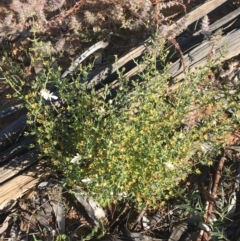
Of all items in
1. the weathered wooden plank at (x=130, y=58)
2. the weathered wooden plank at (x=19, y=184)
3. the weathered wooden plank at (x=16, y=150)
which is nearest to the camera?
the weathered wooden plank at (x=19, y=184)

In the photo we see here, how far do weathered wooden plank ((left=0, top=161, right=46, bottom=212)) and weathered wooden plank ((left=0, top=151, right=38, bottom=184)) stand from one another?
4 centimetres

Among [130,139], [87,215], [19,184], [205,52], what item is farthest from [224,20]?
[19,184]

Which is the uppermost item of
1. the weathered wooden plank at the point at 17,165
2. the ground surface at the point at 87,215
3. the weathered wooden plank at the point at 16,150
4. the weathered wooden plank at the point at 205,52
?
the weathered wooden plank at the point at 16,150

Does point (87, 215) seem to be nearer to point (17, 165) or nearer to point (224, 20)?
point (17, 165)

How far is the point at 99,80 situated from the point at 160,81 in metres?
0.92

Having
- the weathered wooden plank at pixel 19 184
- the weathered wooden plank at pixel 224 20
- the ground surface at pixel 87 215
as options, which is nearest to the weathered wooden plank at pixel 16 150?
the weathered wooden plank at pixel 19 184

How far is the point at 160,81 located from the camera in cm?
364

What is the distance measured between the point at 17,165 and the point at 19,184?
0.15 metres

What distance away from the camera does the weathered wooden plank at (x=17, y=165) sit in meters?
3.95

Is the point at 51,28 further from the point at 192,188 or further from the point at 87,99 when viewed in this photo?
the point at 192,188

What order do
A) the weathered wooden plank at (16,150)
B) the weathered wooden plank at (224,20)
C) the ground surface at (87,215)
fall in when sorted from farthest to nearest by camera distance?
the weathered wooden plank at (224,20)
the weathered wooden plank at (16,150)
the ground surface at (87,215)

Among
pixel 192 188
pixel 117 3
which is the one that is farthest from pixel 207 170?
pixel 117 3

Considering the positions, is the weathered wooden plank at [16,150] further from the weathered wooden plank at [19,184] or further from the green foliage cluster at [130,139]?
the green foliage cluster at [130,139]

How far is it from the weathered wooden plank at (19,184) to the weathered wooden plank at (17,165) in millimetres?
37
